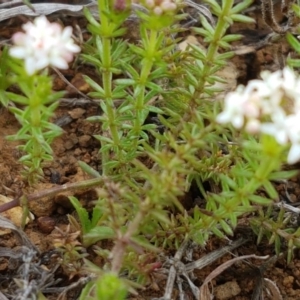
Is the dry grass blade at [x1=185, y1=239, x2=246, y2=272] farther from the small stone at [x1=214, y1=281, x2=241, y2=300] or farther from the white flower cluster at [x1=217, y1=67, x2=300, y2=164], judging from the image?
the white flower cluster at [x1=217, y1=67, x2=300, y2=164]

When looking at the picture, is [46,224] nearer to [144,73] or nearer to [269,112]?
[144,73]

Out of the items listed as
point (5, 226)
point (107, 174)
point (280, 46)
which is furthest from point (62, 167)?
point (280, 46)

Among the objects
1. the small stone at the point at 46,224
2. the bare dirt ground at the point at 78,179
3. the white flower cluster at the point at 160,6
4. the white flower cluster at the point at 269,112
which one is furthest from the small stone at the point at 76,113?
the white flower cluster at the point at 269,112

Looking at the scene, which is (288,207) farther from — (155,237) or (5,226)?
(5,226)

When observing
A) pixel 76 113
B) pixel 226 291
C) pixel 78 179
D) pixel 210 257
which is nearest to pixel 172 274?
pixel 210 257

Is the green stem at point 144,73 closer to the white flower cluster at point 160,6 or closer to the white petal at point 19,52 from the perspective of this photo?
the white flower cluster at point 160,6

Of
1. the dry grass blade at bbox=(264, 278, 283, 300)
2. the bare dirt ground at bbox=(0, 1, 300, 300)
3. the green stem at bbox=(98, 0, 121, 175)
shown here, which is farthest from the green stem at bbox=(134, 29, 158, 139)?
the dry grass blade at bbox=(264, 278, 283, 300)
